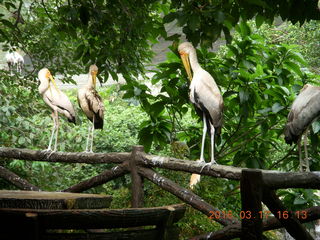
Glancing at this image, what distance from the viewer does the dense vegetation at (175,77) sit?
289 centimetres

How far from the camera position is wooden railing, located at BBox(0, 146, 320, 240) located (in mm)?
1771

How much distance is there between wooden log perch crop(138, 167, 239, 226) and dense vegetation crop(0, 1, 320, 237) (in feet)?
1.91

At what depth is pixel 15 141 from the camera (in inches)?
227

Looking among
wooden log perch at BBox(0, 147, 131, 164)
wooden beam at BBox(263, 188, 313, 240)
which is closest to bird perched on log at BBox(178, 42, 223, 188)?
wooden log perch at BBox(0, 147, 131, 164)

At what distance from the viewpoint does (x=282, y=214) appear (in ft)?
6.61

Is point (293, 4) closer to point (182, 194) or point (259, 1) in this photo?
point (259, 1)

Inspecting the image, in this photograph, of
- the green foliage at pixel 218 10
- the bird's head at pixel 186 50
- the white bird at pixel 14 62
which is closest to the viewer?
the green foliage at pixel 218 10

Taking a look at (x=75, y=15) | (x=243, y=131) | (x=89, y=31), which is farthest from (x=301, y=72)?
(x=75, y=15)

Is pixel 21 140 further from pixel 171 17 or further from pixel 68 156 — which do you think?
pixel 171 17

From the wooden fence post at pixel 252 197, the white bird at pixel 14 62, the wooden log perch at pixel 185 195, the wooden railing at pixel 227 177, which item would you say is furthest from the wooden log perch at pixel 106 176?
the white bird at pixel 14 62

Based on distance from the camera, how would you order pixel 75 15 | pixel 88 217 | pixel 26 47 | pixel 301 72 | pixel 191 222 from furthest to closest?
pixel 26 47 < pixel 301 72 < pixel 191 222 < pixel 75 15 < pixel 88 217

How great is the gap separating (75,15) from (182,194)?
137 cm

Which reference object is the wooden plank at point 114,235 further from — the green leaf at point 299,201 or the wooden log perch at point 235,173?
the green leaf at point 299,201

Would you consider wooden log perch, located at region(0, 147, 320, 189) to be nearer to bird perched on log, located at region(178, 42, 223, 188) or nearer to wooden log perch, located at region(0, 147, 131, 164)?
wooden log perch, located at region(0, 147, 131, 164)
